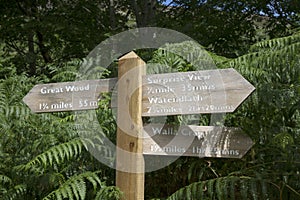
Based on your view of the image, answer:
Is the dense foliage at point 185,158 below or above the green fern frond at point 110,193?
above

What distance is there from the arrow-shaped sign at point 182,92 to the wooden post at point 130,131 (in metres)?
0.05

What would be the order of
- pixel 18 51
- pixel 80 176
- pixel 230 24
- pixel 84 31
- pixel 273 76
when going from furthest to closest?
pixel 18 51, pixel 84 31, pixel 230 24, pixel 273 76, pixel 80 176

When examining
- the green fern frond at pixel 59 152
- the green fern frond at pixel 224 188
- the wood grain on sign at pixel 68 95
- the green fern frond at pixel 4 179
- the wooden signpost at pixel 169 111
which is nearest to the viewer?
the green fern frond at pixel 224 188

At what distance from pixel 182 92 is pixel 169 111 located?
106mm

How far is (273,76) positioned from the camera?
2443mm

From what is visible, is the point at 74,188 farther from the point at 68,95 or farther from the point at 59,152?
the point at 68,95

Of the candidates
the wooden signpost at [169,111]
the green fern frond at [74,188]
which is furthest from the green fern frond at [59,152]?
the wooden signpost at [169,111]

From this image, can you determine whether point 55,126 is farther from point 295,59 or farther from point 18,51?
point 18,51

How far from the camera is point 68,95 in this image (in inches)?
95.0

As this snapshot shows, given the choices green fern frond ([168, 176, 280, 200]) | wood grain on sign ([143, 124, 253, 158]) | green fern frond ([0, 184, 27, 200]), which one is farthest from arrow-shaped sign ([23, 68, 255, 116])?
green fern frond ([0, 184, 27, 200])

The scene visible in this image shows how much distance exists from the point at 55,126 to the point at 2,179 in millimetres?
403

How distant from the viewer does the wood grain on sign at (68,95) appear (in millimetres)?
2367

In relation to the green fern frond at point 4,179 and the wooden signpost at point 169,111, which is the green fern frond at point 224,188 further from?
the green fern frond at point 4,179

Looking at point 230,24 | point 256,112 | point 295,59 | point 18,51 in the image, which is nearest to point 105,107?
point 256,112
